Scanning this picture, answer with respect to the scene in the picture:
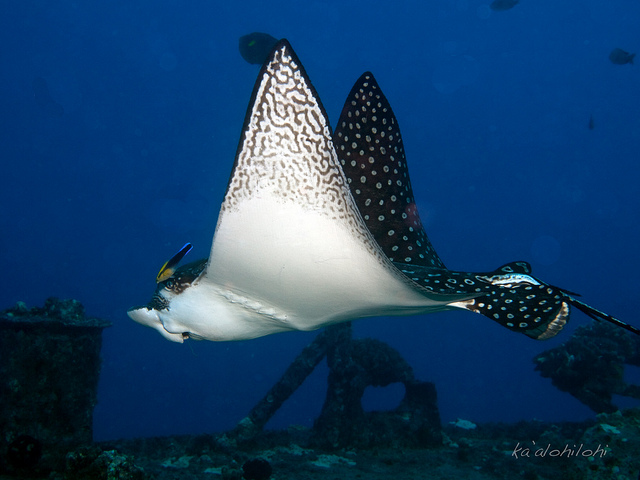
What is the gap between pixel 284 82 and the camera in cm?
170

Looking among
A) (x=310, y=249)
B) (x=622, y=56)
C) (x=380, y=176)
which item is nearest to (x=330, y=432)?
(x=380, y=176)

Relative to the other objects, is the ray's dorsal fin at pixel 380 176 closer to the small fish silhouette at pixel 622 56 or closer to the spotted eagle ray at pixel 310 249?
the spotted eagle ray at pixel 310 249

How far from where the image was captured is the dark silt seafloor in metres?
3.82

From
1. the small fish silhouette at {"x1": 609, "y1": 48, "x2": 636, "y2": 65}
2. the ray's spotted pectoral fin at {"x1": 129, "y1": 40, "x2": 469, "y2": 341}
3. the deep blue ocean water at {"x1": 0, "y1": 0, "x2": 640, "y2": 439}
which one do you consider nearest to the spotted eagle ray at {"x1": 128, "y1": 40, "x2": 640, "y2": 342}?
the ray's spotted pectoral fin at {"x1": 129, "y1": 40, "x2": 469, "y2": 341}

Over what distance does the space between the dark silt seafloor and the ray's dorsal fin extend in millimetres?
3243

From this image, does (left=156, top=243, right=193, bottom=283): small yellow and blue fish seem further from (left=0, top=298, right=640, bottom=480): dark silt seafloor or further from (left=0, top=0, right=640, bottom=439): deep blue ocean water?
(left=0, top=0, right=640, bottom=439): deep blue ocean water

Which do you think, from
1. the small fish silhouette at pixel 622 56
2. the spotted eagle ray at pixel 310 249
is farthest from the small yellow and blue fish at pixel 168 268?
the small fish silhouette at pixel 622 56

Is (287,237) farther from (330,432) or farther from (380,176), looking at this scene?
(330,432)

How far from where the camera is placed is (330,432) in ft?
21.2

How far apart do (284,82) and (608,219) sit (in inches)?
3333

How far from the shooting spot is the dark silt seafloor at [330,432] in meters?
3.82

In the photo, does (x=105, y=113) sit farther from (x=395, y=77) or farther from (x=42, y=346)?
(x=42, y=346)

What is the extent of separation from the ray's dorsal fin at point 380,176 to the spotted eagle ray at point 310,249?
11 millimetres

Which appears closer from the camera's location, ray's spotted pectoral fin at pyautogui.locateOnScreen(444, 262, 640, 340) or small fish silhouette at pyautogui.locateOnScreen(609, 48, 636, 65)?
ray's spotted pectoral fin at pyautogui.locateOnScreen(444, 262, 640, 340)
